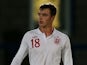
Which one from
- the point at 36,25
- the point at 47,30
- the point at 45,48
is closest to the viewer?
the point at 45,48

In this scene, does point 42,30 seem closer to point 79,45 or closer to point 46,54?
point 46,54

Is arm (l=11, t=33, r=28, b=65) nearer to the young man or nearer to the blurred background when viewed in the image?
the young man

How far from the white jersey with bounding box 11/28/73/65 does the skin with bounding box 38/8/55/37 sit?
51 millimetres

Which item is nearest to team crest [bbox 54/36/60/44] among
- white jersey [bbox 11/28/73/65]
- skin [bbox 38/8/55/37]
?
white jersey [bbox 11/28/73/65]

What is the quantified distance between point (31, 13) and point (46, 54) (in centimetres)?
587

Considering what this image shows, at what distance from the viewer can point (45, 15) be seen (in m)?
7.14

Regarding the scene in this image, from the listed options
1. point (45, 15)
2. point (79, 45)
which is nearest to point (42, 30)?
point (45, 15)

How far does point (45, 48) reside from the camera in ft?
23.1

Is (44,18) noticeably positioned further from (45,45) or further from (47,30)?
(45,45)

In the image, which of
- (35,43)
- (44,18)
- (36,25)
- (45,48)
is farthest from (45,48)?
(36,25)

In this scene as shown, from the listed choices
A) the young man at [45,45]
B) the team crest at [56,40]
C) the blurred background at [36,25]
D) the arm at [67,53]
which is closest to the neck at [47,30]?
the young man at [45,45]

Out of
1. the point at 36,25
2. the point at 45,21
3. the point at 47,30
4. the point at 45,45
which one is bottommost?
the point at 36,25

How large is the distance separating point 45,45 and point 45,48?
0.04 meters

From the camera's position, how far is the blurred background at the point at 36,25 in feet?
42.0
